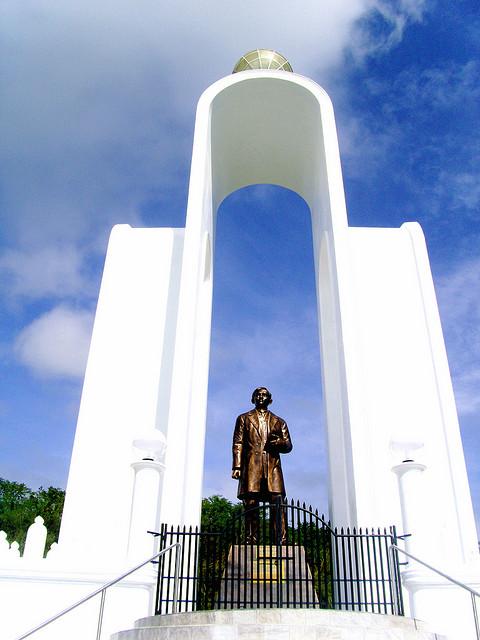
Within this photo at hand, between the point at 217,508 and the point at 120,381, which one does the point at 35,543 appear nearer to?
the point at 120,381

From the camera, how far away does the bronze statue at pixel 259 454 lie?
913 centimetres

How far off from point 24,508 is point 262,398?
1404 inches

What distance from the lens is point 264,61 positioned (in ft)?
45.0

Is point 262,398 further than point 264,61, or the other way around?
→ point 264,61

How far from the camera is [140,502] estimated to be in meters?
6.93

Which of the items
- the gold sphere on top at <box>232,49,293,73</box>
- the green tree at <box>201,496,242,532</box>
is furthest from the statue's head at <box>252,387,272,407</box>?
the green tree at <box>201,496,242,532</box>

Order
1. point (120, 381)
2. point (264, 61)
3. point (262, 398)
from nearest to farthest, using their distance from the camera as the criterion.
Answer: point (262, 398), point (120, 381), point (264, 61)

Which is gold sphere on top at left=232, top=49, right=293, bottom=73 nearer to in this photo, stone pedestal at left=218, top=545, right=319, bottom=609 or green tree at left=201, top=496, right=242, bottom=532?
stone pedestal at left=218, top=545, right=319, bottom=609

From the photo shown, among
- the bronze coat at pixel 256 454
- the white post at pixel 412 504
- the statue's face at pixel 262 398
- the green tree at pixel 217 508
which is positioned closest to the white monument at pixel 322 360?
the white post at pixel 412 504

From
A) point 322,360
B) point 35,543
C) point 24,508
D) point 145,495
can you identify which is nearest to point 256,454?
point 145,495

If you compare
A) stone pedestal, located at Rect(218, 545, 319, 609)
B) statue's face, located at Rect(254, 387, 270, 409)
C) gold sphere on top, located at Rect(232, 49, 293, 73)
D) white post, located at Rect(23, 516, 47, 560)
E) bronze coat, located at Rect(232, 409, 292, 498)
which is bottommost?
stone pedestal, located at Rect(218, 545, 319, 609)

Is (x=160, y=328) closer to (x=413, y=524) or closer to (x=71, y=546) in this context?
(x=71, y=546)

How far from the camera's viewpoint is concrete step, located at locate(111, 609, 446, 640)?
189 inches

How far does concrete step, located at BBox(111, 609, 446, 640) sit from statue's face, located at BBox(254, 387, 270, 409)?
15.1 feet
